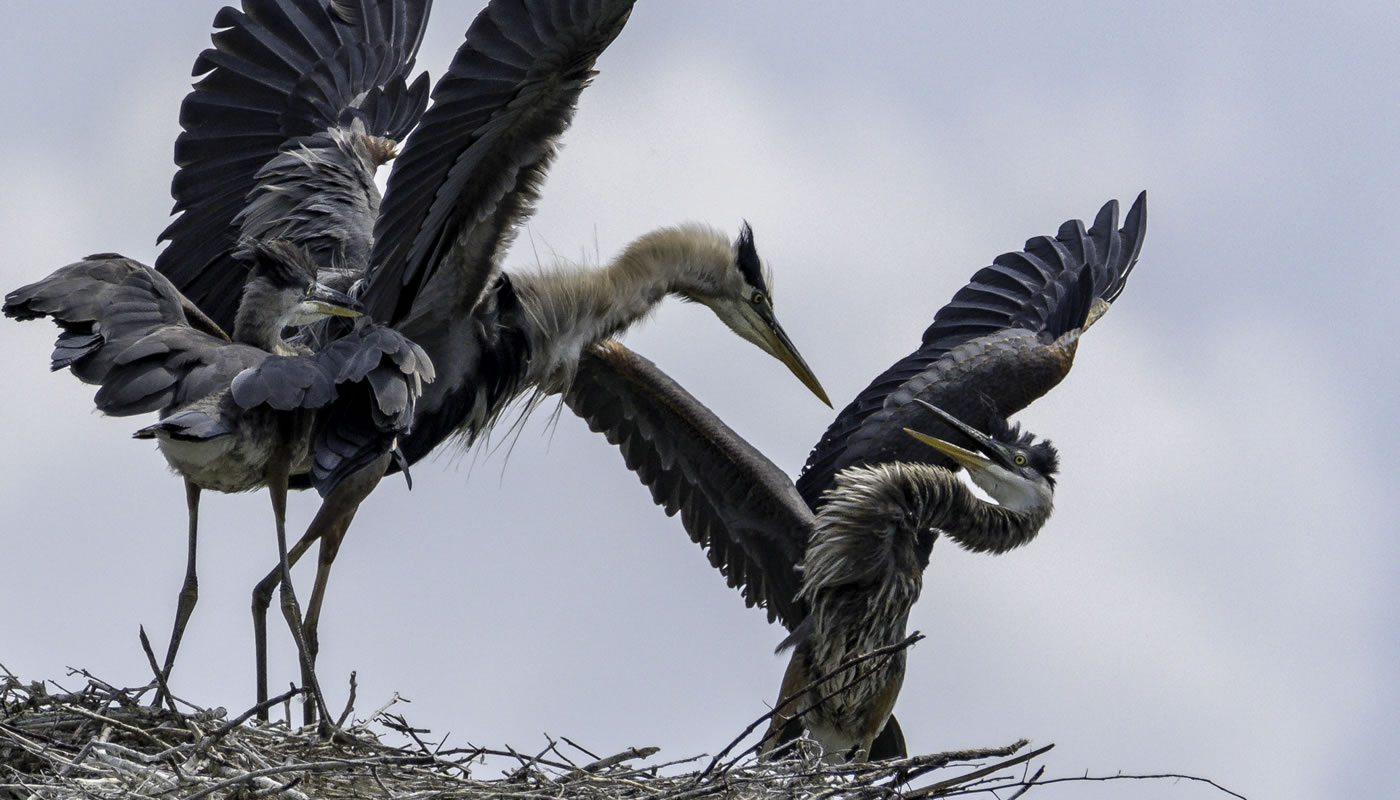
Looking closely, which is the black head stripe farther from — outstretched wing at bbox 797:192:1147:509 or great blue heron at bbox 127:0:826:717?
outstretched wing at bbox 797:192:1147:509

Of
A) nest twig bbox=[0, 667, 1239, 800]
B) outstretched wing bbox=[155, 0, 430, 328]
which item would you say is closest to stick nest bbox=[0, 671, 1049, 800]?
nest twig bbox=[0, 667, 1239, 800]

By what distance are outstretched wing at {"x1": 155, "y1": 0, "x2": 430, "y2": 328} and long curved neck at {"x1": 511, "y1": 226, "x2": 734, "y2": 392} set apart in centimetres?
76

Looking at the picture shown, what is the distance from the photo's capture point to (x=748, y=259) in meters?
8.41

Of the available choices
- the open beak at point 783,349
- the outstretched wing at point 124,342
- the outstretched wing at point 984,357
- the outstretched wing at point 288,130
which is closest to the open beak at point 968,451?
the outstretched wing at point 984,357

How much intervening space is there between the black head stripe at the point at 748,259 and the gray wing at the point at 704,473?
0.74m

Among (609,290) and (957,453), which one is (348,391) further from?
(957,453)

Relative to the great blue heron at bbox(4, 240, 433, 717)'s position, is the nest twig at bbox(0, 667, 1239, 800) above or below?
below

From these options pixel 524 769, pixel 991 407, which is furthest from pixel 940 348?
pixel 524 769

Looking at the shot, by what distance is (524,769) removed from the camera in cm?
621

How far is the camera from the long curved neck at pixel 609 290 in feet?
25.9

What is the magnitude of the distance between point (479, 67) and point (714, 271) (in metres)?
1.99

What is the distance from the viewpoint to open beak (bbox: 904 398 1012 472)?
8.73m

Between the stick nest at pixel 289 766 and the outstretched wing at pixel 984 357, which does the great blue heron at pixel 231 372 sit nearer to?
the stick nest at pixel 289 766

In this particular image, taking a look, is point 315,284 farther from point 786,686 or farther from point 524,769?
point 786,686
